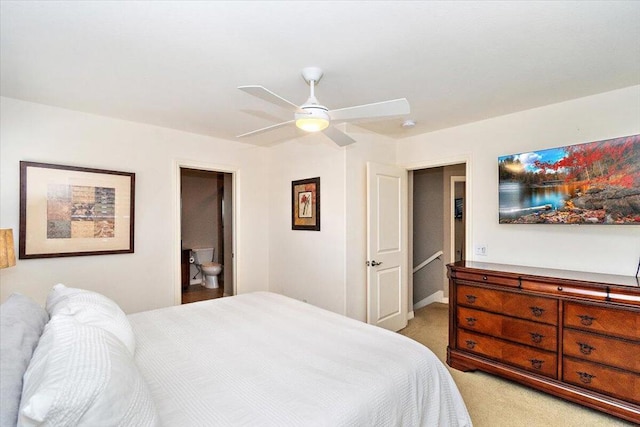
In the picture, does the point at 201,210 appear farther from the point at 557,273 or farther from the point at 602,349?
the point at 602,349

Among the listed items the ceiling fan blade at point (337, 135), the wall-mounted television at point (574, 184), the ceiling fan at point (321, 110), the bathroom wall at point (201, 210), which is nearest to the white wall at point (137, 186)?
A: the ceiling fan blade at point (337, 135)

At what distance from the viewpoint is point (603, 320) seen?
2.15m

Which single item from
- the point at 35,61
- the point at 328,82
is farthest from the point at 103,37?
the point at 328,82

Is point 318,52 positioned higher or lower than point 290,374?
higher

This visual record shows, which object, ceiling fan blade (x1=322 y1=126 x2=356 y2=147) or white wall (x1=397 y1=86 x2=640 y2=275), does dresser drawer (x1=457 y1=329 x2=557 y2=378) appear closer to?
white wall (x1=397 y1=86 x2=640 y2=275)

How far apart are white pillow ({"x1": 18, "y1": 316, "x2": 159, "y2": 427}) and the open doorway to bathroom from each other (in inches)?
172

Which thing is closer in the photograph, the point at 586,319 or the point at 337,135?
the point at 586,319

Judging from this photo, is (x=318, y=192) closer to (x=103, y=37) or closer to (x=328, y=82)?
(x=328, y=82)

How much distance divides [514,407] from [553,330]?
65 centimetres

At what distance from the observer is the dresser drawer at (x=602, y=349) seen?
2.04m

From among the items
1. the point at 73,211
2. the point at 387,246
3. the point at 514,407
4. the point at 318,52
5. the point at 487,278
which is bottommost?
the point at 514,407

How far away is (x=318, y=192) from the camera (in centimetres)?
361

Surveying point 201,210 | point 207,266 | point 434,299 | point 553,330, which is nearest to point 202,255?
point 207,266

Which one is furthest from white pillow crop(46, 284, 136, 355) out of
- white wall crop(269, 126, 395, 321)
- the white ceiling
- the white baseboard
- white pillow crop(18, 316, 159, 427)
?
the white baseboard
